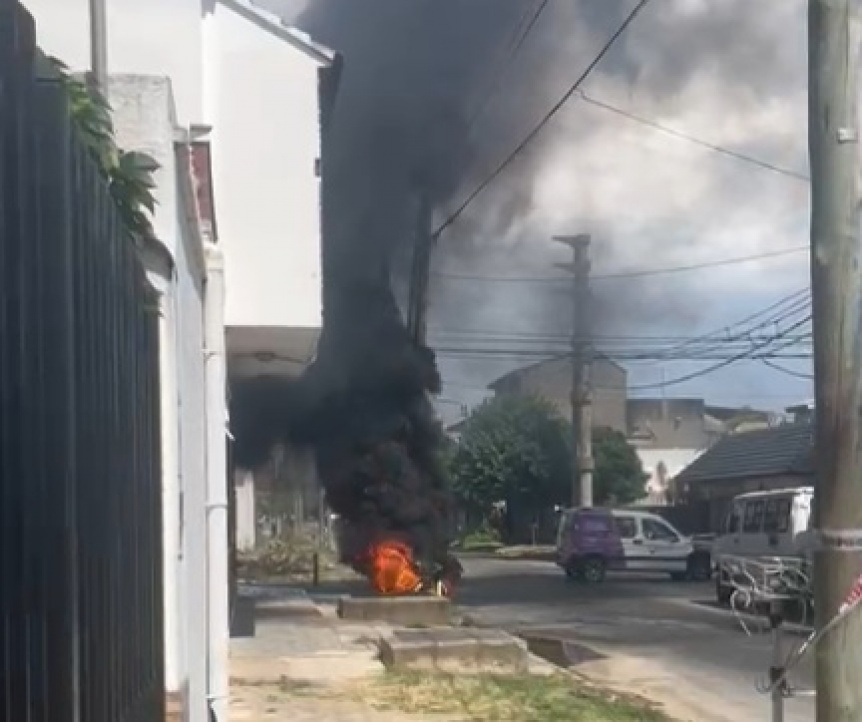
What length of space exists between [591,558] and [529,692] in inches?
957

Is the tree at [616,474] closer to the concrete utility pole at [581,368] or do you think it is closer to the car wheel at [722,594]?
the concrete utility pole at [581,368]

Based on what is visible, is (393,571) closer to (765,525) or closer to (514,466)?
(765,525)

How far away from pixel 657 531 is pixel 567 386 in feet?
203

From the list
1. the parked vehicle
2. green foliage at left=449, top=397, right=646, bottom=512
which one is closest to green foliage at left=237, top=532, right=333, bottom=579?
the parked vehicle

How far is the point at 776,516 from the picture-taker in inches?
1135

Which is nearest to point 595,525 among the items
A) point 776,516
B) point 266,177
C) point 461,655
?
point 776,516

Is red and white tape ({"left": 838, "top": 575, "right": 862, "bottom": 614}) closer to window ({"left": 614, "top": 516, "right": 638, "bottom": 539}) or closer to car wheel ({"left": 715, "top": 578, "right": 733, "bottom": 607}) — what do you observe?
car wheel ({"left": 715, "top": 578, "right": 733, "bottom": 607})

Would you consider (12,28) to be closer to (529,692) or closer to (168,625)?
(168,625)

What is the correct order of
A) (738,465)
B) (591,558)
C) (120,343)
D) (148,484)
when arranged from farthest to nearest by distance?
(738,465) < (591,558) < (148,484) < (120,343)

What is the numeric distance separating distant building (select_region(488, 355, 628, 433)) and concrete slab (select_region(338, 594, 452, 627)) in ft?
197

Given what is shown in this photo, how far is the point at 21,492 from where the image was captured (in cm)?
303

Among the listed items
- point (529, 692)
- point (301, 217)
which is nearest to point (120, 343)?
point (301, 217)

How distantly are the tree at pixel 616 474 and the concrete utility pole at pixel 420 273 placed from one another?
34.9m

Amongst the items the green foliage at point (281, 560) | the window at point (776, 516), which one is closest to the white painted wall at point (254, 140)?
the window at point (776, 516)
